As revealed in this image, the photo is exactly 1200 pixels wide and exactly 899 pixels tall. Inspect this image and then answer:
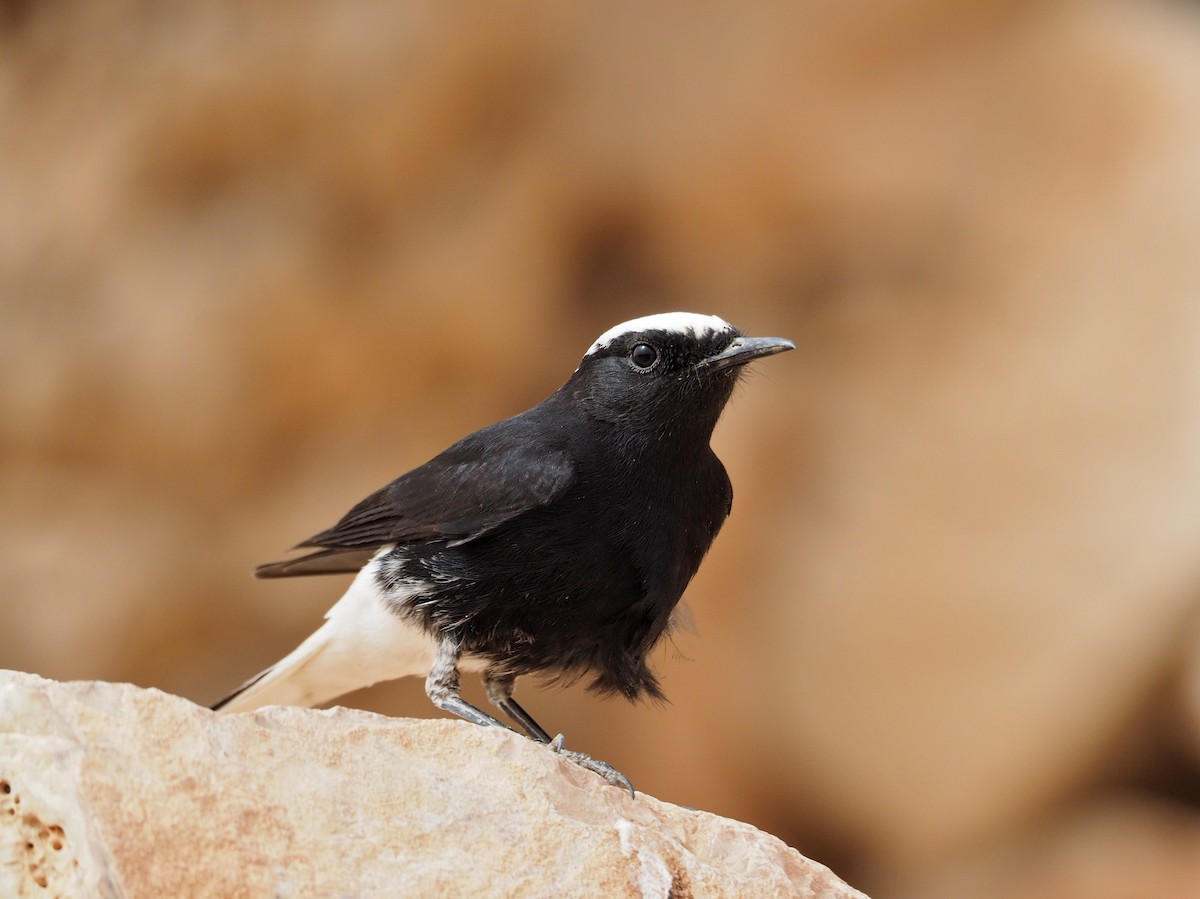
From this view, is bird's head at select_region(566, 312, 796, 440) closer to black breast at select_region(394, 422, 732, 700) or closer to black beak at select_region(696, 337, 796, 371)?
black beak at select_region(696, 337, 796, 371)

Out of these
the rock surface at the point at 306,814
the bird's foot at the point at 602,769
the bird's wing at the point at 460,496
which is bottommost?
the bird's foot at the point at 602,769

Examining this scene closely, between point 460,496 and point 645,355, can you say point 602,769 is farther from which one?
point 645,355

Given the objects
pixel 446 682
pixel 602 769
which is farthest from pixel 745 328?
pixel 602 769

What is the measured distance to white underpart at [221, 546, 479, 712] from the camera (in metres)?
3.83

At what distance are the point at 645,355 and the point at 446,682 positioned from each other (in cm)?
118

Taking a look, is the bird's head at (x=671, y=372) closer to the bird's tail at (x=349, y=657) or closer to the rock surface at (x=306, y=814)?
the bird's tail at (x=349, y=657)

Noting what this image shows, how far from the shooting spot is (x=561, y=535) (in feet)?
11.7

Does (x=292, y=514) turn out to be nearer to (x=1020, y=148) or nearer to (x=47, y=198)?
(x=47, y=198)

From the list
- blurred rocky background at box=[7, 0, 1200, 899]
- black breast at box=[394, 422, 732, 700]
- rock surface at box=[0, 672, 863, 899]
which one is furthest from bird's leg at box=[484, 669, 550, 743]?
blurred rocky background at box=[7, 0, 1200, 899]

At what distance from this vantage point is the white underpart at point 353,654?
3830mm

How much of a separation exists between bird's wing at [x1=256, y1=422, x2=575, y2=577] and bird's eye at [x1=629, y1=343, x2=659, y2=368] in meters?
0.39

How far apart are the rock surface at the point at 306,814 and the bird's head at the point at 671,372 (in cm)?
120

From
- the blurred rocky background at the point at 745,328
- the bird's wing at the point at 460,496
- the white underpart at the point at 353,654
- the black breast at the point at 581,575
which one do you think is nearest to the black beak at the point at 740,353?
the black breast at the point at 581,575

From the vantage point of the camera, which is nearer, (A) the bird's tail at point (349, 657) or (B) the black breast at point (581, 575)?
→ (B) the black breast at point (581, 575)
